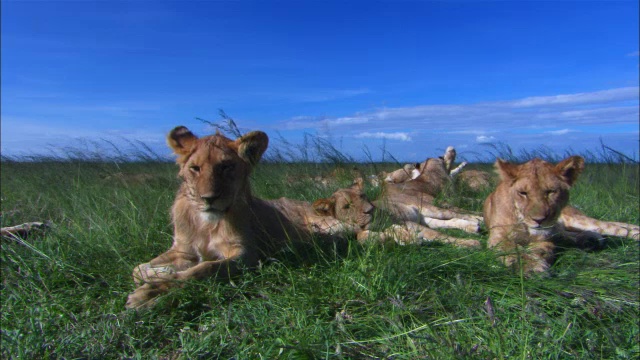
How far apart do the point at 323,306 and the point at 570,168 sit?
2.48 m

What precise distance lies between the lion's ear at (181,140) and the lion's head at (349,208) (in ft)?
5.49

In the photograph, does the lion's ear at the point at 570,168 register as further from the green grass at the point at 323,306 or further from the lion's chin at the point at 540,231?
the green grass at the point at 323,306

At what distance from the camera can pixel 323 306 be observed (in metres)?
3.06

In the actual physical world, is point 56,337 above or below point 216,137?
below

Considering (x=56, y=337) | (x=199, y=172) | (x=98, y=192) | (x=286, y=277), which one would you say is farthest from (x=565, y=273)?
(x=98, y=192)

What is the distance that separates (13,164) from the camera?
413 inches

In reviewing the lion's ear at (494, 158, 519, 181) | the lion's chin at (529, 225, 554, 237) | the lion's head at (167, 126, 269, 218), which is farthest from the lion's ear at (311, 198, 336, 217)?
the lion's chin at (529, 225, 554, 237)

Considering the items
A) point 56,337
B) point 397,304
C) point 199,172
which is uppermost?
point 199,172

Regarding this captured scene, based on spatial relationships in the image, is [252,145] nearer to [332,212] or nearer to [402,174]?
[332,212]

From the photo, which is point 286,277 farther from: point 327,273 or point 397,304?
point 397,304

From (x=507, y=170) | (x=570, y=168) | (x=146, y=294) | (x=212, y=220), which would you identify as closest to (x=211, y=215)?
(x=212, y=220)

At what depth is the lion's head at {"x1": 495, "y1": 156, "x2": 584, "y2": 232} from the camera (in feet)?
13.5

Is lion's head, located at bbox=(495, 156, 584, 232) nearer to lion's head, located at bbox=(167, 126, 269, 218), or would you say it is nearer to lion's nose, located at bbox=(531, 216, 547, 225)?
lion's nose, located at bbox=(531, 216, 547, 225)

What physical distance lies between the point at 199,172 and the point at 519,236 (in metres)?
2.50
